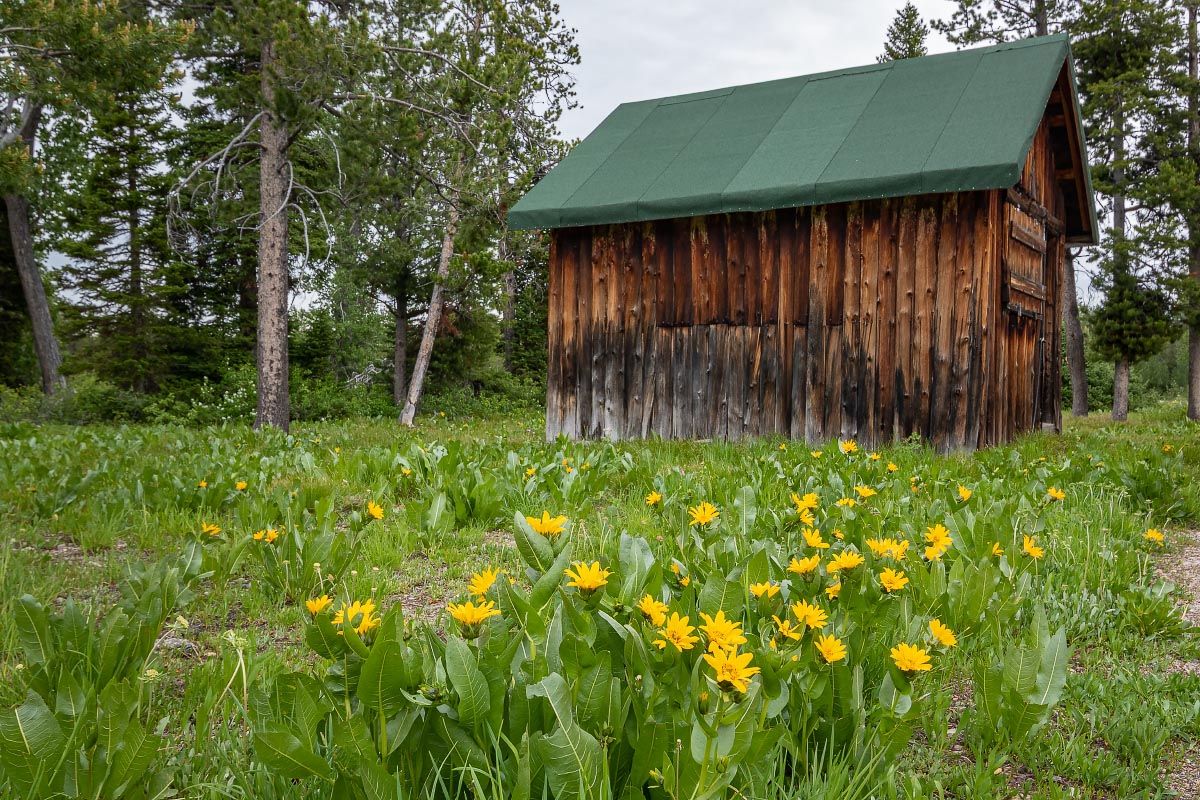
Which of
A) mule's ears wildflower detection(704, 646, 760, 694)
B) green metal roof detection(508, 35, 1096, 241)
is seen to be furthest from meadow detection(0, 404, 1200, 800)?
green metal roof detection(508, 35, 1096, 241)

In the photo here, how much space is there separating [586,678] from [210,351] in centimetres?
2136

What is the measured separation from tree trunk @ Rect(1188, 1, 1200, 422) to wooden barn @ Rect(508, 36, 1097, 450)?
27.5ft

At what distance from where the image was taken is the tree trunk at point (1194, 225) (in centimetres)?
1681

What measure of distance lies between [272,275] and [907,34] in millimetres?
22667

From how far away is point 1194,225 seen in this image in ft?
55.1

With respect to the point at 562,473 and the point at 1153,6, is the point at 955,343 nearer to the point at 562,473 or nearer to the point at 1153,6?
the point at 562,473

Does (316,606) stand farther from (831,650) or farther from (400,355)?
(400,355)

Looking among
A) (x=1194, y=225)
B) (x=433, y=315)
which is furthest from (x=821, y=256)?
(x=1194, y=225)

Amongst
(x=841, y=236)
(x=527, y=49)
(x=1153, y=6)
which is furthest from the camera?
(x=1153, y=6)

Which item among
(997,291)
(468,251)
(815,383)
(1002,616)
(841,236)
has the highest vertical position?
(468,251)

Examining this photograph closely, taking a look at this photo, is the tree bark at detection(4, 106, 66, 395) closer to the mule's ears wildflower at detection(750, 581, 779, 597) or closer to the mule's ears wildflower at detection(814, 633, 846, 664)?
the mule's ears wildflower at detection(750, 581, 779, 597)

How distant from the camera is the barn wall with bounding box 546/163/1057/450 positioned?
8.04m

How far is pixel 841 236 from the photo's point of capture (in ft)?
28.3

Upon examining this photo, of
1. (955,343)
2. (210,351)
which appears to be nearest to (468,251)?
(210,351)
